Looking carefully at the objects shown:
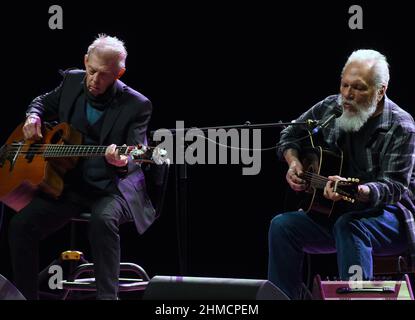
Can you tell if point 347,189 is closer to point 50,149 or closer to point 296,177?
point 296,177

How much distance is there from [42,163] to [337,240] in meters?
1.71

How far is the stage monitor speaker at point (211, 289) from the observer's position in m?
2.49

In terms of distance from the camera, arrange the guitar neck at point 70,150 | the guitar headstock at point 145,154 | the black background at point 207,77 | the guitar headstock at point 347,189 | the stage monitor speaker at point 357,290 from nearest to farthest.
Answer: the stage monitor speaker at point 357,290 < the guitar headstock at point 347,189 < the guitar headstock at point 145,154 < the guitar neck at point 70,150 < the black background at point 207,77

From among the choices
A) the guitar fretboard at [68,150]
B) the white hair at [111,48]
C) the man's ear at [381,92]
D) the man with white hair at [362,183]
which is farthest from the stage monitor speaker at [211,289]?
the white hair at [111,48]

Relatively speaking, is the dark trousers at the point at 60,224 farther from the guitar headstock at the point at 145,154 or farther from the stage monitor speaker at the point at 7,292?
the stage monitor speaker at the point at 7,292

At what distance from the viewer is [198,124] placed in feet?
Result: 16.7

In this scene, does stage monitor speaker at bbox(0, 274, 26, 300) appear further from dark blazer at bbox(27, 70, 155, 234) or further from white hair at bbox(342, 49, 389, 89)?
white hair at bbox(342, 49, 389, 89)

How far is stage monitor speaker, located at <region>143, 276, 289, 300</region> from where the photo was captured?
2.49 m

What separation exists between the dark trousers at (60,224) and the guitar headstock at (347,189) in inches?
48.1

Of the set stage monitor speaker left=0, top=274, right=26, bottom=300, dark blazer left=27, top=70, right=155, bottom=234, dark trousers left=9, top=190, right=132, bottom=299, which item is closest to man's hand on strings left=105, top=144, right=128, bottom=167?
dark blazer left=27, top=70, right=155, bottom=234
